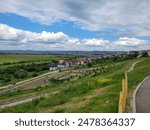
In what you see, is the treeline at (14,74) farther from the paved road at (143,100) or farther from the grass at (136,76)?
the paved road at (143,100)

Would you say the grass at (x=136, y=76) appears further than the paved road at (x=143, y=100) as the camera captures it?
Yes

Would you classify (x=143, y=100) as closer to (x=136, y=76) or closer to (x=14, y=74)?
(x=136, y=76)

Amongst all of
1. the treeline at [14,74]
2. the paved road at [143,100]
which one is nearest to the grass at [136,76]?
the paved road at [143,100]

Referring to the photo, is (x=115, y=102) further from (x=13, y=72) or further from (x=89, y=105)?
(x=13, y=72)

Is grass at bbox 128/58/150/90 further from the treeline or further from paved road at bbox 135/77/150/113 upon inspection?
the treeline

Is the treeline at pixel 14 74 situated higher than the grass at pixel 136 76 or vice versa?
the grass at pixel 136 76

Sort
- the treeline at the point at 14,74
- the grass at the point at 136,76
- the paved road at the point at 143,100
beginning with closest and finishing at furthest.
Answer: the paved road at the point at 143,100 → the grass at the point at 136,76 → the treeline at the point at 14,74

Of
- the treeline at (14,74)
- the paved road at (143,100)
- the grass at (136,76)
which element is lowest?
the treeline at (14,74)

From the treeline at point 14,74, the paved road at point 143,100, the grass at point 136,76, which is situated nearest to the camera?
the paved road at point 143,100

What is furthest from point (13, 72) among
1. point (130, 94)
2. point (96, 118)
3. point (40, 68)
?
point (96, 118)

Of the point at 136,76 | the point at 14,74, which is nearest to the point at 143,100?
the point at 136,76

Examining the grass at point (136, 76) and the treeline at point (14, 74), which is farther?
the treeline at point (14, 74)
